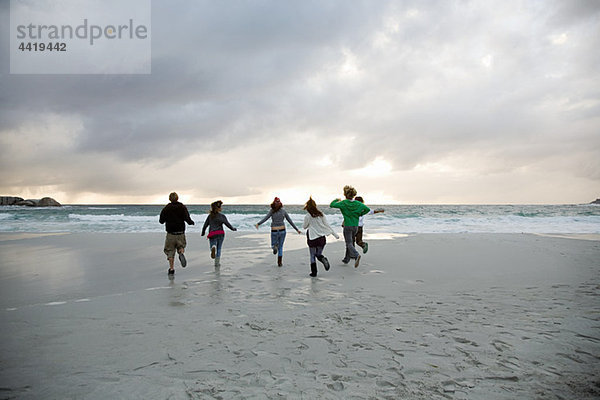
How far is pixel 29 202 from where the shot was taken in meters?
93.9

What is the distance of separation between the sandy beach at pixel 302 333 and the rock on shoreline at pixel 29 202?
353ft

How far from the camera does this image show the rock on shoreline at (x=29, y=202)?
9375 centimetres

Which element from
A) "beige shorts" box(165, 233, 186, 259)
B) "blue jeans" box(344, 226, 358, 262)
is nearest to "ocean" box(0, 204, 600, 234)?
"blue jeans" box(344, 226, 358, 262)

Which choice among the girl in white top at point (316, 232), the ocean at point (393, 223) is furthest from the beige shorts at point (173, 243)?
the ocean at point (393, 223)

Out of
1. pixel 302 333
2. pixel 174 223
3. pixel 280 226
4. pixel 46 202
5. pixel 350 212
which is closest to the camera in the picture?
pixel 302 333

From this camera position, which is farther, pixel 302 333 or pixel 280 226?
pixel 280 226

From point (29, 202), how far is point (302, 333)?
4676 inches

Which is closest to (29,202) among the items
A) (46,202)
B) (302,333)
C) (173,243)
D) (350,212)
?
(46,202)

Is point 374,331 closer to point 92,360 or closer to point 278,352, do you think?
point 278,352

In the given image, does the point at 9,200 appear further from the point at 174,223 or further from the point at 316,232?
the point at 316,232

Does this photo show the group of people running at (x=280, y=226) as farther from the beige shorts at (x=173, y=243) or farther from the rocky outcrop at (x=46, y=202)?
the rocky outcrop at (x=46, y=202)

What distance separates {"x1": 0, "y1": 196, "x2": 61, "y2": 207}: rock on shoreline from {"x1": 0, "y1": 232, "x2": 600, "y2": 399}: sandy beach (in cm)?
10753

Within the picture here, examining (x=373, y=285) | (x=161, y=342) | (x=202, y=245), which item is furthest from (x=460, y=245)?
(x=161, y=342)

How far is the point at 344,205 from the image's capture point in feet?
31.0
